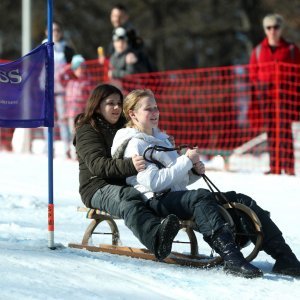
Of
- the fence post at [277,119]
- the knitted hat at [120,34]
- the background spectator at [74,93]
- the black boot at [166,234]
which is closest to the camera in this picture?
the black boot at [166,234]

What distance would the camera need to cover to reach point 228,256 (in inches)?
214

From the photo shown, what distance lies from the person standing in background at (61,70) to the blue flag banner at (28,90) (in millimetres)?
6639

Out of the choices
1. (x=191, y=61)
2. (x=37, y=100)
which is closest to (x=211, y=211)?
(x=37, y=100)

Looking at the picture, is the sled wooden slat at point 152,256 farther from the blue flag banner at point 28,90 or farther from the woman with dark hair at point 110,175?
the blue flag banner at point 28,90

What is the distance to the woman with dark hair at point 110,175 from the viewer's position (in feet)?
18.2

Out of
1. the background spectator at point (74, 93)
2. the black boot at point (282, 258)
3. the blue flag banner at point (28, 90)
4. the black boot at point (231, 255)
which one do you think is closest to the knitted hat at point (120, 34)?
the background spectator at point (74, 93)

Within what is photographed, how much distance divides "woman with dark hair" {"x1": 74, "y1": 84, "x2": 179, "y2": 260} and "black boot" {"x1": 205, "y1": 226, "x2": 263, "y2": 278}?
26 centimetres

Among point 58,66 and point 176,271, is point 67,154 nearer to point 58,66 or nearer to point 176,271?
point 58,66

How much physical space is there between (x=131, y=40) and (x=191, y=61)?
24141mm

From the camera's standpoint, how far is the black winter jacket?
590 centimetres

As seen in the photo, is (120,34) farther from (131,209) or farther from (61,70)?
(131,209)

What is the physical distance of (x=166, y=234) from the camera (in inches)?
215

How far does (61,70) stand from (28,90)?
22.7 ft

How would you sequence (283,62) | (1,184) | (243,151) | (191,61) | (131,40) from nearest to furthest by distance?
1. (1,184)
2. (283,62)
3. (131,40)
4. (243,151)
5. (191,61)
